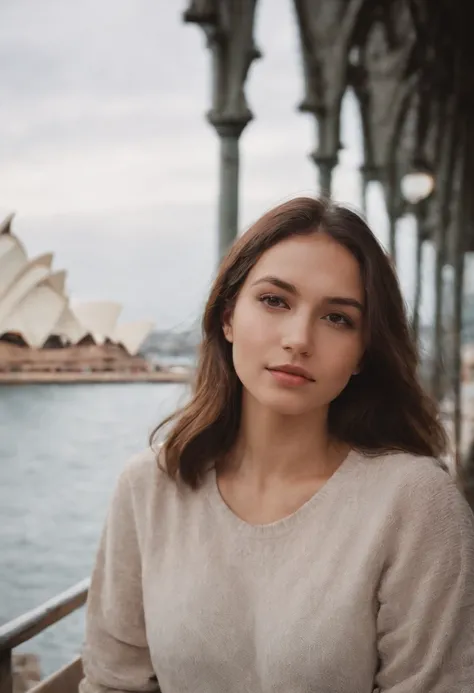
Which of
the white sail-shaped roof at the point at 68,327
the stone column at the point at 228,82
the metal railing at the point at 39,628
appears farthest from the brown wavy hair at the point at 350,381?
the stone column at the point at 228,82

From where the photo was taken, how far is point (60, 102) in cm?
226

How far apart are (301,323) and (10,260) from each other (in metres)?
1.13

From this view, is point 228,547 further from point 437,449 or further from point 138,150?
point 138,150

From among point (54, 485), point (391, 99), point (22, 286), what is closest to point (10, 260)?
point (22, 286)

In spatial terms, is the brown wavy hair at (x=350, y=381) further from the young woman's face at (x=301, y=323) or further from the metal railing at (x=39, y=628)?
the metal railing at (x=39, y=628)

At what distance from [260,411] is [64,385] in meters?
1.07

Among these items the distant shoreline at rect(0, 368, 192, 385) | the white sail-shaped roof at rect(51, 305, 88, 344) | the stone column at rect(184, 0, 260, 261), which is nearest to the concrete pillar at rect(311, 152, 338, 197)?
the stone column at rect(184, 0, 260, 261)

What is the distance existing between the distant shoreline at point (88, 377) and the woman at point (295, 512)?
→ 0.54 metres

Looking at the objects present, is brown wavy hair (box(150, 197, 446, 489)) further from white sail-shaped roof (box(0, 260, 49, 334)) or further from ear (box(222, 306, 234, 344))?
white sail-shaped roof (box(0, 260, 49, 334))

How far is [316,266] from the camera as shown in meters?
1.28

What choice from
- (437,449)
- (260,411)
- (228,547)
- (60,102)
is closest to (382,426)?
(437,449)

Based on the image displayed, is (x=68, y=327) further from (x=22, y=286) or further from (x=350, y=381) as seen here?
(x=350, y=381)

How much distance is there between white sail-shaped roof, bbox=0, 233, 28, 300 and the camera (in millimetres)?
2104

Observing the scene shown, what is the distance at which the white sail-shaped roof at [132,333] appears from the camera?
8.02ft
